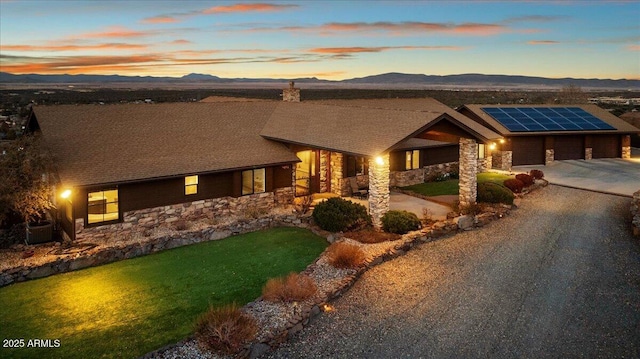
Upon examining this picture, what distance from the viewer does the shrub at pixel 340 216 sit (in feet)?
65.4

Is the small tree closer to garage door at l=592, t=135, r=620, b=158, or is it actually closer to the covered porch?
the covered porch

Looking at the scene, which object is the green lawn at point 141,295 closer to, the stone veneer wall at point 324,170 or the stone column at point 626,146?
the stone veneer wall at point 324,170

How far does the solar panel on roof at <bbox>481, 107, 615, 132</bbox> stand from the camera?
120ft

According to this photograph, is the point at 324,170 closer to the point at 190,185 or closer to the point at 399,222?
the point at 190,185

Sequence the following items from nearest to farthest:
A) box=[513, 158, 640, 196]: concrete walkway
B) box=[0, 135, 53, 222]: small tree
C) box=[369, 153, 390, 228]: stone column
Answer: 1. box=[0, 135, 53, 222]: small tree
2. box=[369, 153, 390, 228]: stone column
3. box=[513, 158, 640, 196]: concrete walkway

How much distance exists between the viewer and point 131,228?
779 inches

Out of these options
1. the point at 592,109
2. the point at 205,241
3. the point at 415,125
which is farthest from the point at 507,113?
the point at 205,241

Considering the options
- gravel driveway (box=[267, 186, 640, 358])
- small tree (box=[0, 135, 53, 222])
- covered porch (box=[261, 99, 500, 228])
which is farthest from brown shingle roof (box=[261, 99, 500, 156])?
small tree (box=[0, 135, 53, 222])

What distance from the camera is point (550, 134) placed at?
36.0 meters

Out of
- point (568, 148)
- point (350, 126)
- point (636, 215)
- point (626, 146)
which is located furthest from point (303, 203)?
point (626, 146)

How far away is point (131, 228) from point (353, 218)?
9065mm

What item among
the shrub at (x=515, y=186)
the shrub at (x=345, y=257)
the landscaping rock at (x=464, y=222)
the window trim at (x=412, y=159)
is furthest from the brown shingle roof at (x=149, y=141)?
the shrub at (x=515, y=186)

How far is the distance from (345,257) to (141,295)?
20.6 feet

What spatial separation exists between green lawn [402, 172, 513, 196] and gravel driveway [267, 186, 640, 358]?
7.46 m
